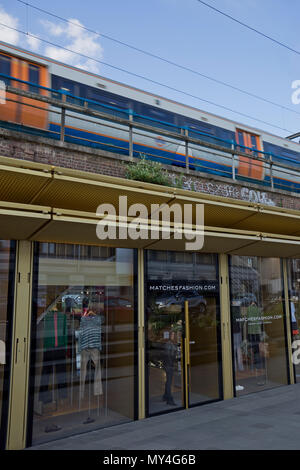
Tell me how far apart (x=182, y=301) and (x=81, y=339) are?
6.74 ft

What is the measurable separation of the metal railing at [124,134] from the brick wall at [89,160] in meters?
0.26

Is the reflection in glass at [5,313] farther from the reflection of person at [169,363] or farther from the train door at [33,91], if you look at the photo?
the train door at [33,91]

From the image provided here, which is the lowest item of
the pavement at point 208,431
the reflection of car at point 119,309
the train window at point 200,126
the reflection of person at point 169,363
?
the pavement at point 208,431

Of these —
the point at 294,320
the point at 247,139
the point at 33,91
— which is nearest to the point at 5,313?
the point at 33,91

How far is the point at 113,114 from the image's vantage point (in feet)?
31.6

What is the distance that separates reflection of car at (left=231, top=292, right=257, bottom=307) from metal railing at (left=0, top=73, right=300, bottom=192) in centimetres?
279

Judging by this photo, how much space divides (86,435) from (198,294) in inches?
123

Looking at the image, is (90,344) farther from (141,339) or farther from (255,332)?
(255,332)

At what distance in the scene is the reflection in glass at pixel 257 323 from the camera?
306 inches

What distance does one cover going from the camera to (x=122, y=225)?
5359 mm

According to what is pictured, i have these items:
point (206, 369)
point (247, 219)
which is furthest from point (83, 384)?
point (247, 219)

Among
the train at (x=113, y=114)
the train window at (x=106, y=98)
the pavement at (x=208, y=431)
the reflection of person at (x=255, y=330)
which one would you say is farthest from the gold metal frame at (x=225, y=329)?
the train window at (x=106, y=98)
